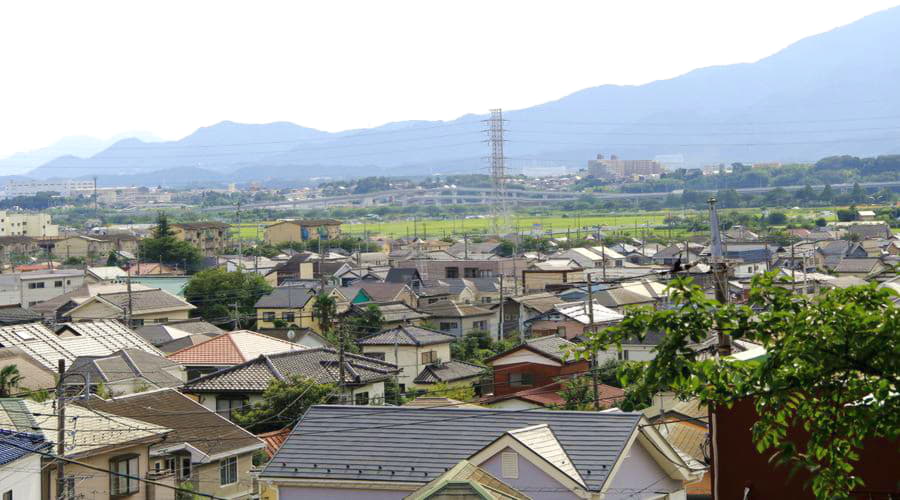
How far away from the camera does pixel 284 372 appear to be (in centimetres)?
1719

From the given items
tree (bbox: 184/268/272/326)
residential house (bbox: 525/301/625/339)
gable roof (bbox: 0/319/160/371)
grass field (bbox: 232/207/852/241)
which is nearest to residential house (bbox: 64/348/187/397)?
gable roof (bbox: 0/319/160/371)

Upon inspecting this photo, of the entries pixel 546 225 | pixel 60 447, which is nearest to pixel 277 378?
pixel 60 447

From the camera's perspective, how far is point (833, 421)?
4.21 meters

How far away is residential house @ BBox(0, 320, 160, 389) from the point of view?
19.3 metres

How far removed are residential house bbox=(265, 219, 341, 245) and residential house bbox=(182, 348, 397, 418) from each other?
49.9 metres

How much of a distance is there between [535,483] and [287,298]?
76.0 ft

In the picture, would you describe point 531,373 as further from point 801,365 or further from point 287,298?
point 801,365

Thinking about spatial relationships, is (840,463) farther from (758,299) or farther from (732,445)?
(732,445)

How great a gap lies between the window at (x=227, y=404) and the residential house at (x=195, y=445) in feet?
7.43

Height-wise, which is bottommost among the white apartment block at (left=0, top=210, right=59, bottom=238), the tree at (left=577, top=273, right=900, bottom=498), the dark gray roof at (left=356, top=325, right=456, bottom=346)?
the white apartment block at (left=0, top=210, right=59, bottom=238)

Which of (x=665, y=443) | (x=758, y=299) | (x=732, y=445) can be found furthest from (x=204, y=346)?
(x=758, y=299)

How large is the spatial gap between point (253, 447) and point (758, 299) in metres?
10.2

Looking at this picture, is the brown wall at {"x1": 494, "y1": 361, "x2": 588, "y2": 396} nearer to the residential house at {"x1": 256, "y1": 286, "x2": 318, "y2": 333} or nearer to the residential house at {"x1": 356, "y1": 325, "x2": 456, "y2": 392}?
the residential house at {"x1": 356, "y1": 325, "x2": 456, "y2": 392}

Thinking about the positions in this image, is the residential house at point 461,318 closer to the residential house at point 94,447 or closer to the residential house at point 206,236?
the residential house at point 94,447
